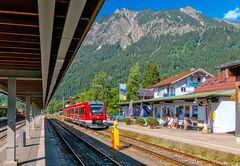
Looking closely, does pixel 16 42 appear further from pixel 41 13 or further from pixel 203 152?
pixel 203 152

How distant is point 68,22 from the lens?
530cm

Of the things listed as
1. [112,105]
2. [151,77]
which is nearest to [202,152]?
[112,105]

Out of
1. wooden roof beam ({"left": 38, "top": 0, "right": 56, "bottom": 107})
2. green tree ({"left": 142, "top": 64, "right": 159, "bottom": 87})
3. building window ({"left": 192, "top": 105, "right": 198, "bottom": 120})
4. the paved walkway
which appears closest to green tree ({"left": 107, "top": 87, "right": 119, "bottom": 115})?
green tree ({"left": 142, "top": 64, "right": 159, "bottom": 87})

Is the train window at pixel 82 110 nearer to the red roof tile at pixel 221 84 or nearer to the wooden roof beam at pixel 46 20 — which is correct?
the red roof tile at pixel 221 84

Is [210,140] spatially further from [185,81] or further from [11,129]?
[185,81]

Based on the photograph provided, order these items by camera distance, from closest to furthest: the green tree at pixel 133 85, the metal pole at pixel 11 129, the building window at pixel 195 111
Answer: the metal pole at pixel 11 129 → the building window at pixel 195 111 → the green tree at pixel 133 85

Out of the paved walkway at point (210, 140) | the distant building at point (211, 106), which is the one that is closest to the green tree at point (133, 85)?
the distant building at point (211, 106)

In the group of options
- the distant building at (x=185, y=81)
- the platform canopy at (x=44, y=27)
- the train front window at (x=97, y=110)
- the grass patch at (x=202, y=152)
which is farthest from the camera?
the distant building at (x=185, y=81)

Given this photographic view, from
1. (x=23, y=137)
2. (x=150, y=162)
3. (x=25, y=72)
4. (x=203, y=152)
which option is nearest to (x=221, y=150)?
(x=203, y=152)

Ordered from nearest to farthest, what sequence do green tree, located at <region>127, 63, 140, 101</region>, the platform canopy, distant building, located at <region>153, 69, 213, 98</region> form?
the platform canopy → distant building, located at <region>153, 69, 213, 98</region> → green tree, located at <region>127, 63, 140, 101</region>

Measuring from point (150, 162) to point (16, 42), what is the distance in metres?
9.05

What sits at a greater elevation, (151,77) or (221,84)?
(151,77)

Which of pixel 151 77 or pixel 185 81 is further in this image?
pixel 151 77

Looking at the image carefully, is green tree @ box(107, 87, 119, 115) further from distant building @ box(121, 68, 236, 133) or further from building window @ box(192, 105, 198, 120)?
building window @ box(192, 105, 198, 120)
